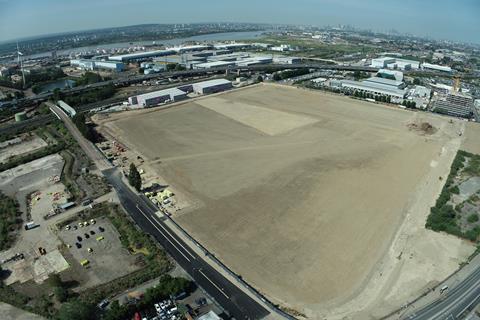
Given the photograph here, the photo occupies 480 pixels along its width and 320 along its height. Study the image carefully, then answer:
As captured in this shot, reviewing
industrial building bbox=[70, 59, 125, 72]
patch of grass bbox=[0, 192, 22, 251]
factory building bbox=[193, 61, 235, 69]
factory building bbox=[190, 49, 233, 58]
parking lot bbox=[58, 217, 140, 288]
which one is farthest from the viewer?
factory building bbox=[190, 49, 233, 58]

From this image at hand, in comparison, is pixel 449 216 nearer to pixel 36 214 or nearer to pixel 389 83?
pixel 36 214

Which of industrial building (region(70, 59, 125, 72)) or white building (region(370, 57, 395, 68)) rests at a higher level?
industrial building (region(70, 59, 125, 72))

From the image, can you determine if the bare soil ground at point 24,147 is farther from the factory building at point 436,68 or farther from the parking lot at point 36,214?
the factory building at point 436,68

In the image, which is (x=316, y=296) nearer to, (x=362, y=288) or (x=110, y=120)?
(x=362, y=288)

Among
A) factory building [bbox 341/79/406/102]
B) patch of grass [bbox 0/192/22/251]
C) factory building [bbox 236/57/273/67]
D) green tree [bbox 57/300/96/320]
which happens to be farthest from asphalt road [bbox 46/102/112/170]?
factory building [bbox 236/57/273/67]

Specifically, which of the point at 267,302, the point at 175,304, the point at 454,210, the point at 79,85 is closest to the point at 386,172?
the point at 454,210

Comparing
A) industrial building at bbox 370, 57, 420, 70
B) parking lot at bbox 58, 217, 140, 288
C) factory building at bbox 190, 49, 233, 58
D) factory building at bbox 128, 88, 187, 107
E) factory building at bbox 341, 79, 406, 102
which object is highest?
factory building at bbox 190, 49, 233, 58

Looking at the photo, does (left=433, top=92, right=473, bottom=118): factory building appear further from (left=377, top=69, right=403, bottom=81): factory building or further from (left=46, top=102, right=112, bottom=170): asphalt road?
(left=46, top=102, right=112, bottom=170): asphalt road
